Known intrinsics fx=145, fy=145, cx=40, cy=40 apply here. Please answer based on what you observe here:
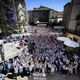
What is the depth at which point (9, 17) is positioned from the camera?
114 ft

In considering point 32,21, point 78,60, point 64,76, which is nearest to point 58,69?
point 64,76

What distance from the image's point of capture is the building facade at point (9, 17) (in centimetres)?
3409

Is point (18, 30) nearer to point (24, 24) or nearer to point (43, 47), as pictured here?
point (24, 24)

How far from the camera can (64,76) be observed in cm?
1315

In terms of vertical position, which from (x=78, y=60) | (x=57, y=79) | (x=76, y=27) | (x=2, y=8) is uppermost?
(x=2, y=8)

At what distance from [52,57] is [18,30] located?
23.2m

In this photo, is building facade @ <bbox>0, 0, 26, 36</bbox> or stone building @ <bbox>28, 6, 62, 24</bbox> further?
stone building @ <bbox>28, 6, 62, 24</bbox>

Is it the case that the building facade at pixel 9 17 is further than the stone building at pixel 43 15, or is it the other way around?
the stone building at pixel 43 15

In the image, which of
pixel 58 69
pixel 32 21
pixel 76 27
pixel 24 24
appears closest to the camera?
pixel 58 69

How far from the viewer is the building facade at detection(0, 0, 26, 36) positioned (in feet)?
112

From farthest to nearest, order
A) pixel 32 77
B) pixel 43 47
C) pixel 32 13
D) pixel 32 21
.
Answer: pixel 32 13 < pixel 32 21 < pixel 43 47 < pixel 32 77

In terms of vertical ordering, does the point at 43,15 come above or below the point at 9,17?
above

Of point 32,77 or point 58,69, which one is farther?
point 58,69

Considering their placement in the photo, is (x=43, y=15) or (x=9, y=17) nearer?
(x=9, y=17)
